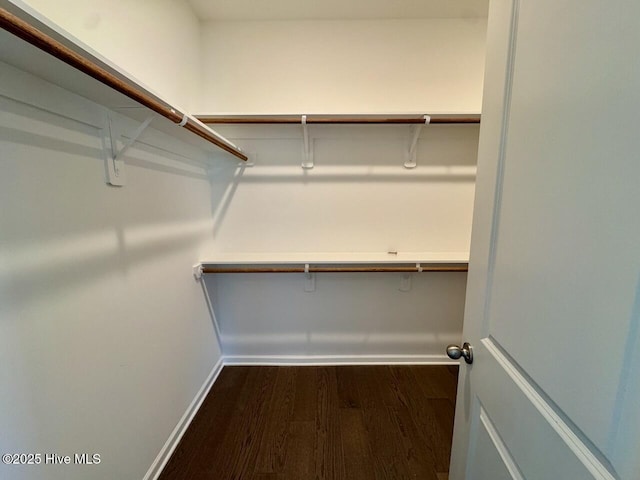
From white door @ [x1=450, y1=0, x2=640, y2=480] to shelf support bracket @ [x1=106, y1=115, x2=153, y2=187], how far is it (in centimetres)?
118

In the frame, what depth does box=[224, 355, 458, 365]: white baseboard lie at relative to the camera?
2145 millimetres

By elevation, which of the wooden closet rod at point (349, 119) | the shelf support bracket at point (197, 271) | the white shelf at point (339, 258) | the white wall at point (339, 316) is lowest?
the white wall at point (339, 316)

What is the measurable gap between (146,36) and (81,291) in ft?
3.98

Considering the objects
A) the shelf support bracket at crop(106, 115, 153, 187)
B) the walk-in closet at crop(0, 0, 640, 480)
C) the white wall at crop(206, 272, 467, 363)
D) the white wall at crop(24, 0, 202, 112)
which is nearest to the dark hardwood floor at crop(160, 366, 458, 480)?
the walk-in closet at crop(0, 0, 640, 480)

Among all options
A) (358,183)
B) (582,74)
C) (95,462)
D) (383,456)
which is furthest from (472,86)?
(95,462)

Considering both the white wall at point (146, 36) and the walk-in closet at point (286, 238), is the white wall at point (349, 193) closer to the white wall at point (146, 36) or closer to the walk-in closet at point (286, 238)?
the walk-in closet at point (286, 238)

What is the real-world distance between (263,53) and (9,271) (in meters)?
1.83

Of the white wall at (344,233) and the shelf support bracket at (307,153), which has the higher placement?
the shelf support bracket at (307,153)

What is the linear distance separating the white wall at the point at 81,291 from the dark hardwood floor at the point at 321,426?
0.28 m

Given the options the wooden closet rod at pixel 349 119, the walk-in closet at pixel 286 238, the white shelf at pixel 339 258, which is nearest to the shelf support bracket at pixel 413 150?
the walk-in closet at pixel 286 238

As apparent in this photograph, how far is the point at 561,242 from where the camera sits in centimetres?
45

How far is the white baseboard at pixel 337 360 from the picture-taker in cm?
214

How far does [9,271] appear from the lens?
0.70 metres

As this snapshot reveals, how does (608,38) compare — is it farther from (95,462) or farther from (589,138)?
(95,462)
